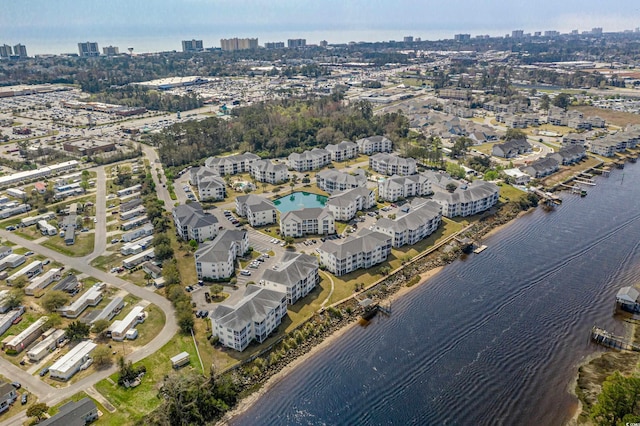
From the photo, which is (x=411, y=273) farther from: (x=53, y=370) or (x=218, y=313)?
(x=53, y=370)

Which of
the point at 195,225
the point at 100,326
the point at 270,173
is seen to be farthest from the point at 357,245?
the point at 270,173

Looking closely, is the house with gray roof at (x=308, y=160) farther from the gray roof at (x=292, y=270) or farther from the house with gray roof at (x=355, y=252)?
the gray roof at (x=292, y=270)

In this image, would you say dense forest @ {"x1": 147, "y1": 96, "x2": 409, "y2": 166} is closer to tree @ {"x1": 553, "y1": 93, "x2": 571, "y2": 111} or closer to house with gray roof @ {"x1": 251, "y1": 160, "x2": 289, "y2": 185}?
house with gray roof @ {"x1": 251, "y1": 160, "x2": 289, "y2": 185}

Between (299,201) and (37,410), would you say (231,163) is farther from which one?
(37,410)

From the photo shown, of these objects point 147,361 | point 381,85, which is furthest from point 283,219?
point 381,85

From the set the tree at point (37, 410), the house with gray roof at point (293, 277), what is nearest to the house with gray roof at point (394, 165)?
→ the house with gray roof at point (293, 277)

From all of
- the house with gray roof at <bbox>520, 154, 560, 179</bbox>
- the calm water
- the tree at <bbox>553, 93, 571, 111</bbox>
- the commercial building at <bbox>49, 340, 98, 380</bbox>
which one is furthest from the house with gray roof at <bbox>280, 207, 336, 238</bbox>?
the tree at <bbox>553, 93, 571, 111</bbox>
